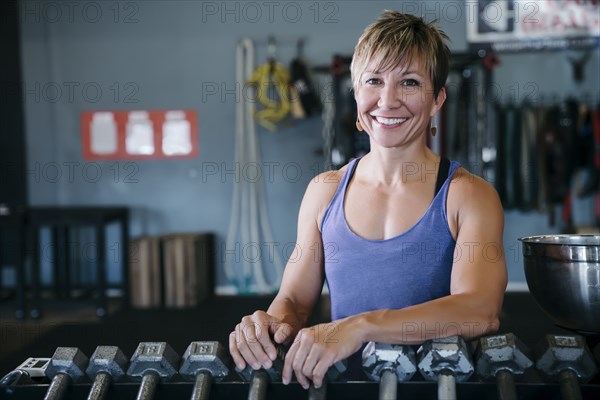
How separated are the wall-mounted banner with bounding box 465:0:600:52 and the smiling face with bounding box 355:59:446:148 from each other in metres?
4.13

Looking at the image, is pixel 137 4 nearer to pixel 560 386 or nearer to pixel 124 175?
pixel 124 175

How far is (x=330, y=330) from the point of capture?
1.12 m

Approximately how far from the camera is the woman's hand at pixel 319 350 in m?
1.01

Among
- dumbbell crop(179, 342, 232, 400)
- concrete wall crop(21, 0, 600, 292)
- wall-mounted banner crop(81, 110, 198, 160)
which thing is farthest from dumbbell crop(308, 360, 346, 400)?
wall-mounted banner crop(81, 110, 198, 160)

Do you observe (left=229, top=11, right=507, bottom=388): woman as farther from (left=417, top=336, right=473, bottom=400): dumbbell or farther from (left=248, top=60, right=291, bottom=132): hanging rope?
(left=248, top=60, right=291, bottom=132): hanging rope

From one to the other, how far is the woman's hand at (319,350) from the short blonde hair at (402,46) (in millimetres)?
594

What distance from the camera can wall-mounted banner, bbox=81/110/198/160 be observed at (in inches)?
218

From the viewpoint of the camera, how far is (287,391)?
102 cm

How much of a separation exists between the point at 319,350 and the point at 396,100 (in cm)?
62

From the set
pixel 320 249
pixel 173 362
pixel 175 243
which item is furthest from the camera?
pixel 175 243

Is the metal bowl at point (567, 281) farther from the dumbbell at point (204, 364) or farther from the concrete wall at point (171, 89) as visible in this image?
the concrete wall at point (171, 89)

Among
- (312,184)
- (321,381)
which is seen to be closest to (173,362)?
(321,381)

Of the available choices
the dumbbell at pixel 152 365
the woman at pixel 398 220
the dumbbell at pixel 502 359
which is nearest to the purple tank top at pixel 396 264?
the woman at pixel 398 220

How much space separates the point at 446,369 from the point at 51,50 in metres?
5.43
